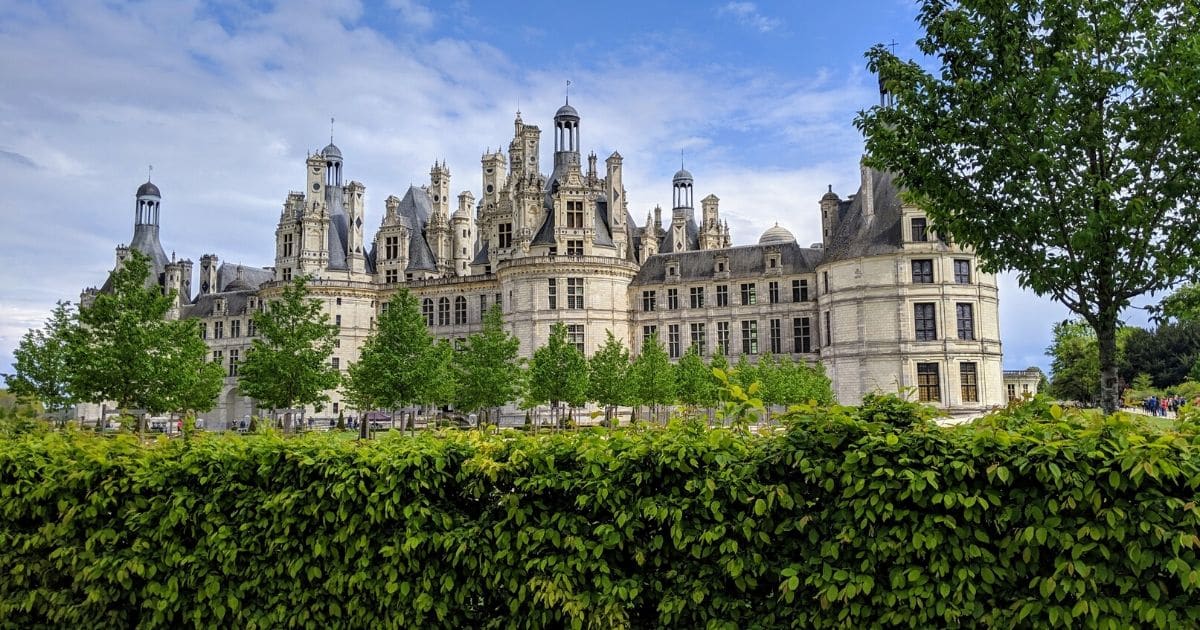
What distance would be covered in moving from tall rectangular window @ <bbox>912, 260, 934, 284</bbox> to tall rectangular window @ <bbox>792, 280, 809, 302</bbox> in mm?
8558

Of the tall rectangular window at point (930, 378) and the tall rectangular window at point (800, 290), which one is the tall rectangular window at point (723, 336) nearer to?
the tall rectangular window at point (800, 290)

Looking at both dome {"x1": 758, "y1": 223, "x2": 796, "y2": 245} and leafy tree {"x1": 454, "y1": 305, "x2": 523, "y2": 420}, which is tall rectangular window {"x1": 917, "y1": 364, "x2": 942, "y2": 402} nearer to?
leafy tree {"x1": 454, "y1": 305, "x2": 523, "y2": 420}

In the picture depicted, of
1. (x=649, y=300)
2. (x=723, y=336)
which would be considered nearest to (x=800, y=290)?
(x=723, y=336)

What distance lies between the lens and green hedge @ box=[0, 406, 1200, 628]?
5.21 m

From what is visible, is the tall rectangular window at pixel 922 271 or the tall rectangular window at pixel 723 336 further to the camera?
the tall rectangular window at pixel 723 336

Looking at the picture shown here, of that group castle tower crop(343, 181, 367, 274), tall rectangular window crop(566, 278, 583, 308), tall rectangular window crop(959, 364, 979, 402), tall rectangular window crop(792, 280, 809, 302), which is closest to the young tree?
tall rectangular window crop(792, 280, 809, 302)

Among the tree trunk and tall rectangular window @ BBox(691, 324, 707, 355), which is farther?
tall rectangular window @ BBox(691, 324, 707, 355)

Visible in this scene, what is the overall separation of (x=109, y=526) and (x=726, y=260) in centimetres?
4987

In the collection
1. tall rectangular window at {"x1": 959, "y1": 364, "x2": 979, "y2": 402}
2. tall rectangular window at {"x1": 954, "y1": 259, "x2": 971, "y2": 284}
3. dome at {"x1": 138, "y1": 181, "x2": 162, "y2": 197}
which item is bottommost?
tall rectangular window at {"x1": 959, "y1": 364, "x2": 979, "y2": 402}

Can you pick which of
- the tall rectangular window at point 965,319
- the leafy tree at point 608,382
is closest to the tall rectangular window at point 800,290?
the tall rectangular window at point 965,319

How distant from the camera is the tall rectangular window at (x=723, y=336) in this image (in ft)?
180

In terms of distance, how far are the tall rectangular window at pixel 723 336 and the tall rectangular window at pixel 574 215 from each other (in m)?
11.8

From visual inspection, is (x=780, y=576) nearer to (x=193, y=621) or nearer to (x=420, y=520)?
(x=420, y=520)

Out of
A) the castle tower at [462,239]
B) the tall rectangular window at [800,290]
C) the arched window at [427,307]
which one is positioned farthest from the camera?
the castle tower at [462,239]
